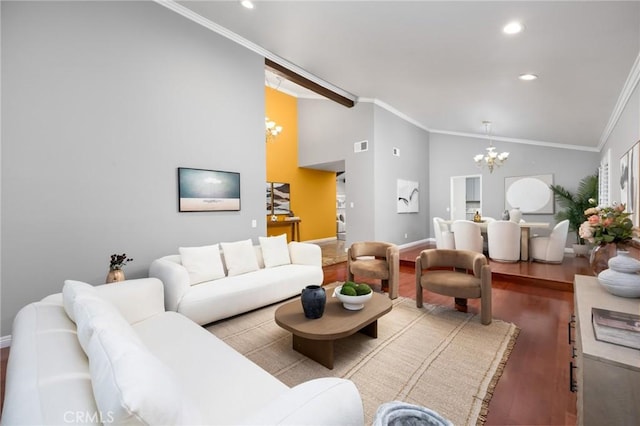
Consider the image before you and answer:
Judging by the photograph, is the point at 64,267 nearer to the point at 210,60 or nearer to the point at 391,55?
the point at 210,60

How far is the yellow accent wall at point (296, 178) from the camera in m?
7.24

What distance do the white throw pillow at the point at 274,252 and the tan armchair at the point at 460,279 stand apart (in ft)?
5.84

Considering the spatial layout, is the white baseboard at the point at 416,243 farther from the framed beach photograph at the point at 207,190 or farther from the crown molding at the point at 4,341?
the crown molding at the point at 4,341

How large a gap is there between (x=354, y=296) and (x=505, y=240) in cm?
419

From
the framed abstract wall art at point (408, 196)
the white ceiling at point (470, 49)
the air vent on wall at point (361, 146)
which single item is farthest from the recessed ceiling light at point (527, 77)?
the framed abstract wall art at point (408, 196)

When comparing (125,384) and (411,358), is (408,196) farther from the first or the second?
(125,384)

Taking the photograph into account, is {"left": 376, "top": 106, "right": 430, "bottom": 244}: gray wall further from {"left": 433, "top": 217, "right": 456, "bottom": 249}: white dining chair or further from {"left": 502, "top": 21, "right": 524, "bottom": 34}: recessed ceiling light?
{"left": 502, "top": 21, "right": 524, "bottom": 34}: recessed ceiling light

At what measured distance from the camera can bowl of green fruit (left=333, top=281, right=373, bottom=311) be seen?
7.39 feet

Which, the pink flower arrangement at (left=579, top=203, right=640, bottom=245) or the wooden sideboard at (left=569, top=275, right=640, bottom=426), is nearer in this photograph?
the wooden sideboard at (left=569, top=275, right=640, bottom=426)

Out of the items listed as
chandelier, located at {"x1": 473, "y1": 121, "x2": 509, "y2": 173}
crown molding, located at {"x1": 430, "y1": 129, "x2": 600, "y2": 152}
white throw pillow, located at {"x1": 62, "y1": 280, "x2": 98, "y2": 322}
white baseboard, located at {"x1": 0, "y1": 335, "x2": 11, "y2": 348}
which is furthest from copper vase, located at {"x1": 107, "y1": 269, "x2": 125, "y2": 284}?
crown molding, located at {"x1": 430, "y1": 129, "x2": 600, "y2": 152}

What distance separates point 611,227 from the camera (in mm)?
1733

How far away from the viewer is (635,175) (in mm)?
2576

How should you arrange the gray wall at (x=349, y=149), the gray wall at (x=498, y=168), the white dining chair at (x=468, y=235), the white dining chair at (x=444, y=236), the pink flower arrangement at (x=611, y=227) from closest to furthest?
the pink flower arrangement at (x=611, y=227), the white dining chair at (x=468, y=235), the white dining chair at (x=444, y=236), the gray wall at (x=349, y=149), the gray wall at (x=498, y=168)

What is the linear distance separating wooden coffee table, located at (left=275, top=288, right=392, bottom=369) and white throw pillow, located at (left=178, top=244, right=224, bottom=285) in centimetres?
115
